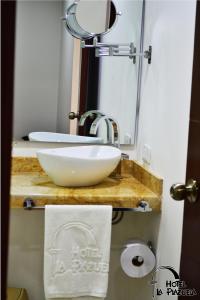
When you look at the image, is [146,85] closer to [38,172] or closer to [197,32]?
[38,172]

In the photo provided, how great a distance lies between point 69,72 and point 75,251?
91 cm

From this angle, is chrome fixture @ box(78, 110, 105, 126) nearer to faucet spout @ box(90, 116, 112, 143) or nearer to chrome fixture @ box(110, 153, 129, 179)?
faucet spout @ box(90, 116, 112, 143)

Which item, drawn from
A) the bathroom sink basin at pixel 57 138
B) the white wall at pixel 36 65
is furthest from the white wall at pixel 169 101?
the white wall at pixel 36 65

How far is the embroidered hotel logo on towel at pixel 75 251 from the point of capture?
5.61ft

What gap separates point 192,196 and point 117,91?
122 centimetres

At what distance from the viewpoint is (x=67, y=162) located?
1.69 meters

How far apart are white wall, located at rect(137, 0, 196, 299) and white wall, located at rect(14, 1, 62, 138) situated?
467mm

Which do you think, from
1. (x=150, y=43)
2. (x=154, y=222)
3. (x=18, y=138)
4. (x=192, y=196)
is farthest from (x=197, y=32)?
(x=18, y=138)

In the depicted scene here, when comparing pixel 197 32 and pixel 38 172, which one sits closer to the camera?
pixel 197 32

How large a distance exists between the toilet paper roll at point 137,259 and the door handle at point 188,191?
0.79 metres

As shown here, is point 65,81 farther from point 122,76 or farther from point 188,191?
point 188,191

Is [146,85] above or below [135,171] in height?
above

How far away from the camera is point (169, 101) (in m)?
1.68

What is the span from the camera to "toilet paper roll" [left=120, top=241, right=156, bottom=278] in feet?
6.01
